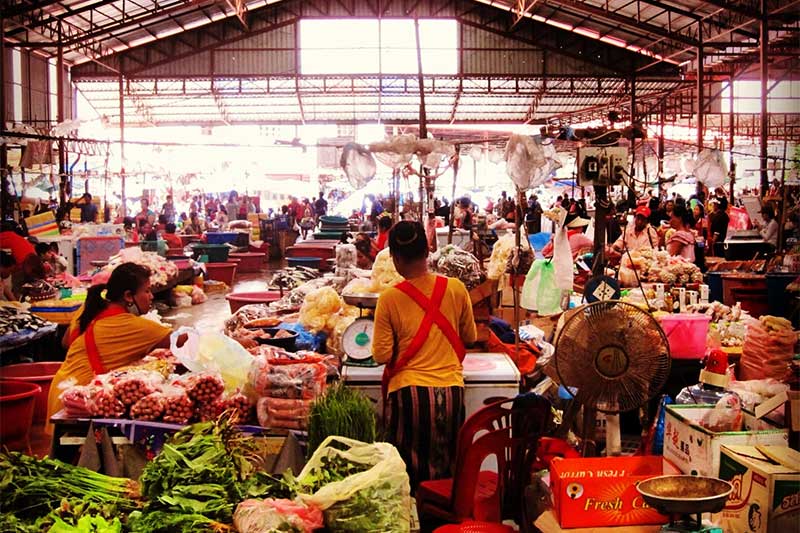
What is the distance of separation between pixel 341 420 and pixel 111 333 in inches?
70.3

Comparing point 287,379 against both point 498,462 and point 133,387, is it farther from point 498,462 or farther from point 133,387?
point 498,462

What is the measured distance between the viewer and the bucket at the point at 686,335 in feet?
18.4

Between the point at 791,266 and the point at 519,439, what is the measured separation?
20.7ft

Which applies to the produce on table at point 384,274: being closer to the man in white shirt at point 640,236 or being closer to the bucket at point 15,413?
the bucket at point 15,413

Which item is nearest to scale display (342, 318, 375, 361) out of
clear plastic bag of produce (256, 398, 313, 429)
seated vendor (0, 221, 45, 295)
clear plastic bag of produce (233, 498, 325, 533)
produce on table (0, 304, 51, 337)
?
clear plastic bag of produce (256, 398, 313, 429)

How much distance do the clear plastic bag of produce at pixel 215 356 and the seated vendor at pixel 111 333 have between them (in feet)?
0.35

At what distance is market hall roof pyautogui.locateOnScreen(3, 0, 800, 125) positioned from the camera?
22766mm

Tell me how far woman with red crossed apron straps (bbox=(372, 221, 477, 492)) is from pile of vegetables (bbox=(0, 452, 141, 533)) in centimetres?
126

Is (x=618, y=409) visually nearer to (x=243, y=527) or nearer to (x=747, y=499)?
(x=747, y=499)

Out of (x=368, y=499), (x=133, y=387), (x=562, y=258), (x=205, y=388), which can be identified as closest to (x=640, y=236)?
(x=562, y=258)

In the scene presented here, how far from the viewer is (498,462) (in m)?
3.69

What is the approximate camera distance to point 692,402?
3.61m

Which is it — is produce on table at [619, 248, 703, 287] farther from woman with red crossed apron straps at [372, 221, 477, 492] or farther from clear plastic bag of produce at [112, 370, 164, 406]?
clear plastic bag of produce at [112, 370, 164, 406]

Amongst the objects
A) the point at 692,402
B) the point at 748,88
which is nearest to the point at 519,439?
the point at 692,402
